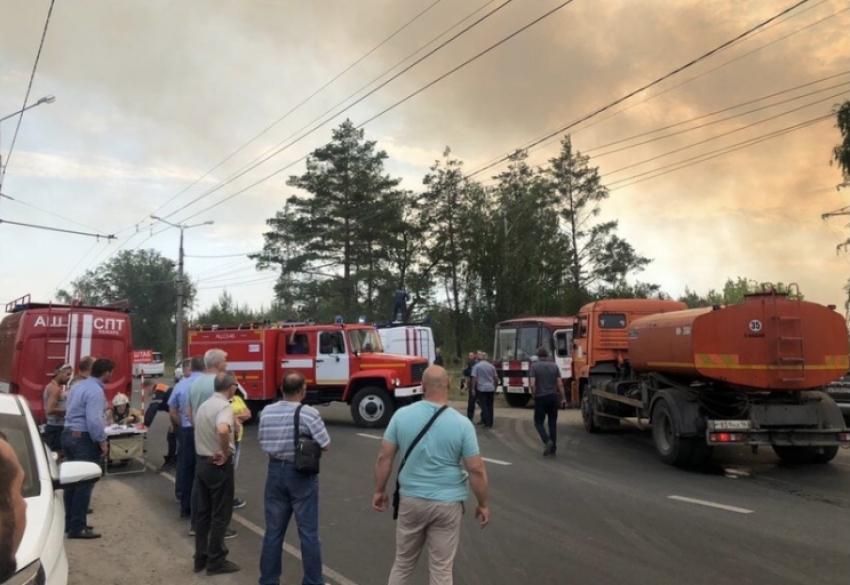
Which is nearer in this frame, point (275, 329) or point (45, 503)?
point (45, 503)

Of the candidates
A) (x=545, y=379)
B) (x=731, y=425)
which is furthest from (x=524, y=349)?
(x=731, y=425)

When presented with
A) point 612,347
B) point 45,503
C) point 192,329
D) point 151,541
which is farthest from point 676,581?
point 192,329

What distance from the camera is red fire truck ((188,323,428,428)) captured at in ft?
54.5

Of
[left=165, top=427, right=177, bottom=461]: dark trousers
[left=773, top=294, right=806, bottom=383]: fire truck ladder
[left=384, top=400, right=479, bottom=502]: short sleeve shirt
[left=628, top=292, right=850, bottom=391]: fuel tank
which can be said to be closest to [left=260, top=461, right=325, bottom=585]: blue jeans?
[left=384, top=400, right=479, bottom=502]: short sleeve shirt

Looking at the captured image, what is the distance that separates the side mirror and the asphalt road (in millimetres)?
1957

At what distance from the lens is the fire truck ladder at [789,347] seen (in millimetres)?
10141

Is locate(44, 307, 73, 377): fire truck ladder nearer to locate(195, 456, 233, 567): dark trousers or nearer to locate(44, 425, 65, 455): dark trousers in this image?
locate(44, 425, 65, 455): dark trousers

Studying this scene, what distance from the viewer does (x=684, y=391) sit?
35.8ft

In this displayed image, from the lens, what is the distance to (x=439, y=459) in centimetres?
426

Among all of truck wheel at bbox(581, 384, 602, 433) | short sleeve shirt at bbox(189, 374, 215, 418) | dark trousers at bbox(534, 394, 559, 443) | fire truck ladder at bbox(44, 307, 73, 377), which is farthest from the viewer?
truck wheel at bbox(581, 384, 602, 433)

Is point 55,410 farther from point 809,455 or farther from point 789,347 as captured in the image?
point 809,455

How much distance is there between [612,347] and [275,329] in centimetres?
873

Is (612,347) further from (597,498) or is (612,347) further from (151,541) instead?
(151,541)

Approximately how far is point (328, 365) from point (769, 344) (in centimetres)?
1044
